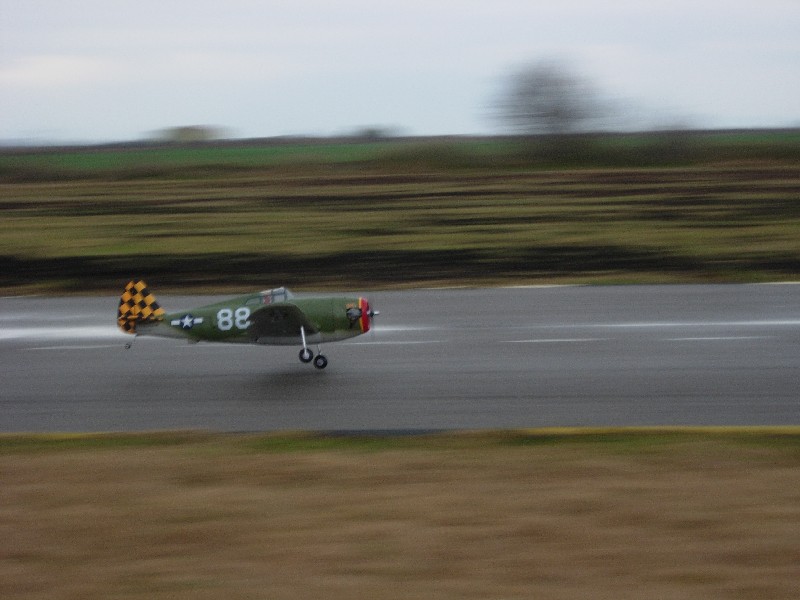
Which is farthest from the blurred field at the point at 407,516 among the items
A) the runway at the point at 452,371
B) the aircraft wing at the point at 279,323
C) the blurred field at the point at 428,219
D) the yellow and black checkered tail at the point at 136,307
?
the blurred field at the point at 428,219

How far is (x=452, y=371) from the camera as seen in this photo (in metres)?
13.3

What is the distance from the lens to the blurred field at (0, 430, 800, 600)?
6.42 metres

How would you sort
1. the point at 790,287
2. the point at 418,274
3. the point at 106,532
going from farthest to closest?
1. the point at 418,274
2. the point at 790,287
3. the point at 106,532


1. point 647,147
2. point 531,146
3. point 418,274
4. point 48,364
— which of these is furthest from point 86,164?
point 48,364

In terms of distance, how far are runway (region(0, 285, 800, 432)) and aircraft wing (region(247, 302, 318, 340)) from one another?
0.56 meters

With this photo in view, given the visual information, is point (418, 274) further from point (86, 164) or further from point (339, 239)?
point (86, 164)

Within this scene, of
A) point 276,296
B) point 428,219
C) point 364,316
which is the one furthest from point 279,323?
point 428,219

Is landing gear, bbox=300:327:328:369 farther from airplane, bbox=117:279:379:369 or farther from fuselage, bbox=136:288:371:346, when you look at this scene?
fuselage, bbox=136:288:371:346

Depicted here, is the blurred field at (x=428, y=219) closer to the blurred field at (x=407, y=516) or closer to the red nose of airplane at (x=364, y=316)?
the red nose of airplane at (x=364, y=316)

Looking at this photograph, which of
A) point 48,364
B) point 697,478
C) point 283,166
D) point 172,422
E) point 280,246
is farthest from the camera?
point 283,166

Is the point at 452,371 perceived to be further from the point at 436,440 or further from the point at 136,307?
the point at 136,307

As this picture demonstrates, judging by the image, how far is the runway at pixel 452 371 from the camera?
37.2 ft

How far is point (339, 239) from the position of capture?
25875 mm

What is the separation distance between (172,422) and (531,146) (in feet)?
128
